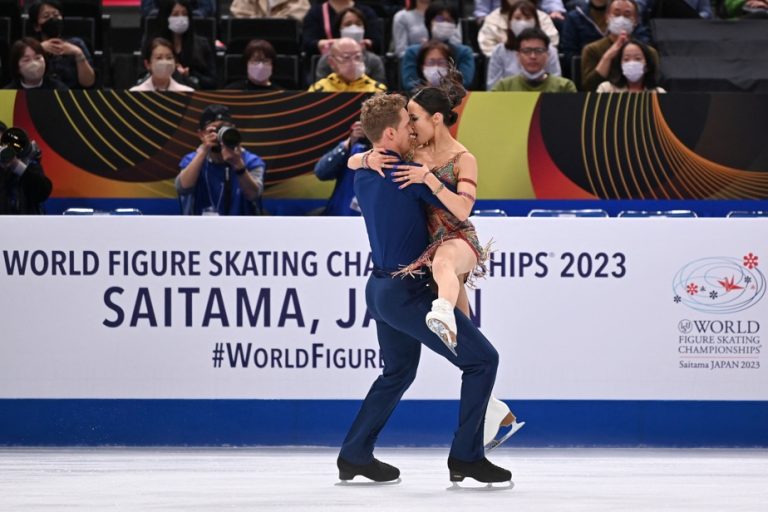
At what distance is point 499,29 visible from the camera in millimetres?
10125

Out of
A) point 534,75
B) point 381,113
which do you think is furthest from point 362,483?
point 534,75

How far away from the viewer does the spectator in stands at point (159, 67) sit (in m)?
8.63

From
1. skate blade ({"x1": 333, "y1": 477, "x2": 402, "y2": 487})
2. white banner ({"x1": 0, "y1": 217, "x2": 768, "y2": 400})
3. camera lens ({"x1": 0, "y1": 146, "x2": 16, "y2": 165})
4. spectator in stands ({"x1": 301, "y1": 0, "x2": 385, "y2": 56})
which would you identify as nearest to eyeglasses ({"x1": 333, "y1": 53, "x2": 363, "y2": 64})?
spectator in stands ({"x1": 301, "y1": 0, "x2": 385, "y2": 56})

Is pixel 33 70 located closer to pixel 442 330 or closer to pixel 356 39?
pixel 356 39

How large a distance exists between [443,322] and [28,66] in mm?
4704

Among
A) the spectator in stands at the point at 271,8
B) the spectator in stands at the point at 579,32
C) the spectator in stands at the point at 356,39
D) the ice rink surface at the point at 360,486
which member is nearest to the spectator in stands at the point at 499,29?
the spectator in stands at the point at 579,32

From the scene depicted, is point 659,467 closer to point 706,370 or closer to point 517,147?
point 706,370

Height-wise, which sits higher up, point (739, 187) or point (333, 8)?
point (333, 8)

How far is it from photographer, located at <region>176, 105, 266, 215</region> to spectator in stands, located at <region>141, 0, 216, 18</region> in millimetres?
2627

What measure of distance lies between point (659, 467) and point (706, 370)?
99cm

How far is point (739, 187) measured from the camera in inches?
315

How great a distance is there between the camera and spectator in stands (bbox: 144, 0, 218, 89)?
30.6ft

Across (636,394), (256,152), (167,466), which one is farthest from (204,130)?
(636,394)

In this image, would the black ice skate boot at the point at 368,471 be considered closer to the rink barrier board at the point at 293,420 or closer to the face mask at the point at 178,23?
the rink barrier board at the point at 293,420
